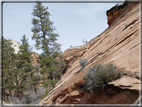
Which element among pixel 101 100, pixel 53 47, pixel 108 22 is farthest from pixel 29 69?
pixel 101 100

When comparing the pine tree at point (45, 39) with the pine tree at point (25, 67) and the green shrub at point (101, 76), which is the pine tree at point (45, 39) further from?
the green shrub at point (101, 76)

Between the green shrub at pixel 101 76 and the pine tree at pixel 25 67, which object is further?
the pine tree at pixel 25 67

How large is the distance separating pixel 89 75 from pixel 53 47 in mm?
12652

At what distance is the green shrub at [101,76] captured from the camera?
3.69m

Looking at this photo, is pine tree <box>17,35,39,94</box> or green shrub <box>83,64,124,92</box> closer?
A: green shrub <box>83,64,124,92</box>

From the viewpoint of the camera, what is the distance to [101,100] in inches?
150

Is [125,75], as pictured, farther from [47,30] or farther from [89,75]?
[47,30]

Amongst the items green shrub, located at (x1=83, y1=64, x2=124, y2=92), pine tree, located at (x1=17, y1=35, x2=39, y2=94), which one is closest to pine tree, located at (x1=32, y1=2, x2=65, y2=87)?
pine tree, located at (x1=17, y1=35, x2=39, y2=94)

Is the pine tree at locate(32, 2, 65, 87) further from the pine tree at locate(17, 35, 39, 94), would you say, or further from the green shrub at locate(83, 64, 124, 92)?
the green shrub at locate(83, 64, 124, 92)

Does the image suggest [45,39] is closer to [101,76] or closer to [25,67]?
[25,67]

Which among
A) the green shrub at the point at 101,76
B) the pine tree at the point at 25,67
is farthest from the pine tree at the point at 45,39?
the green shrub at the point at 101,76

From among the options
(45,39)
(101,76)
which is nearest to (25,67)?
(45,39)

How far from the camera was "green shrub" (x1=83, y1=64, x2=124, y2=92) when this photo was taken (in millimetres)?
3689

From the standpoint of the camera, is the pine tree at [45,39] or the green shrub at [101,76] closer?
the green shrub at [101,76]
